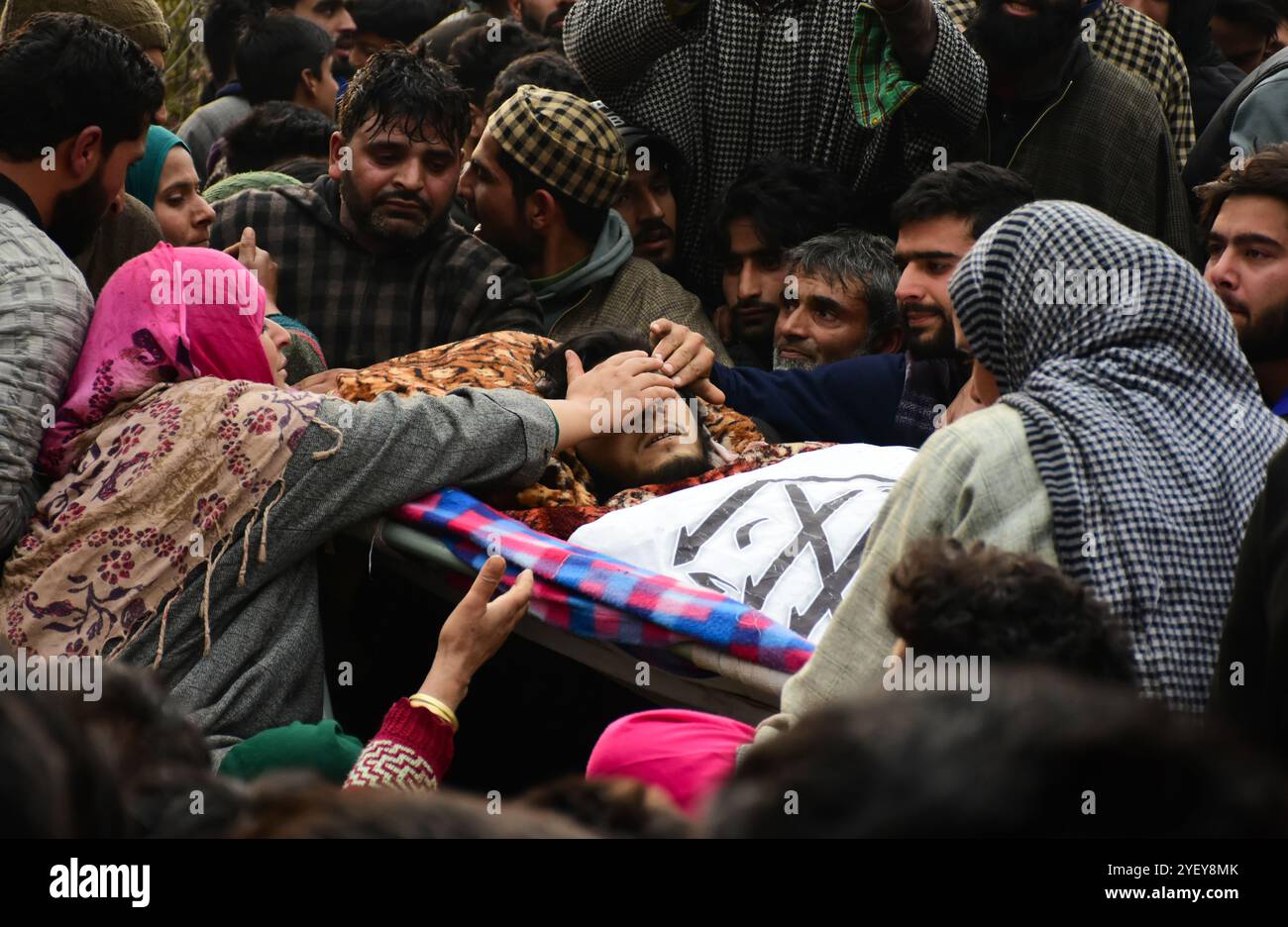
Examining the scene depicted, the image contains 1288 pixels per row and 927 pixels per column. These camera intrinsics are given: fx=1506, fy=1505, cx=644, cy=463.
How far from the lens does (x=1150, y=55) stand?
480 centimetres

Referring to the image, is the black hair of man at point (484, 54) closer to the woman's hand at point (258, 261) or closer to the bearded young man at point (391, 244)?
the bearded young man at point (391, 244)

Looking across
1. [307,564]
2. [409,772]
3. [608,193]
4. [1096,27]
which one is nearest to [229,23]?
[608,193]

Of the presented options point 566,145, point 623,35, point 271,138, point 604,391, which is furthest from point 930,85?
point 271,138

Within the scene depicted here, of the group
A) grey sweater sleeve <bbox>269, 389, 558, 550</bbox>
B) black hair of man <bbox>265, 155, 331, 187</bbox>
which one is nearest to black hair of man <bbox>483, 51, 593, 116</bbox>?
black hair of man <bbox>265, 155, 331, 187</bbox>

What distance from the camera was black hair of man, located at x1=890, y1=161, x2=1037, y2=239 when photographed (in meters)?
3.87

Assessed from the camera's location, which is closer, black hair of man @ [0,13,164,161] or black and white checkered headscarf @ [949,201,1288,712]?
black and white checkered headscarf @ [949,201,1288,712]

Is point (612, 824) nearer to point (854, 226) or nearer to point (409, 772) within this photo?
point (409, 772)

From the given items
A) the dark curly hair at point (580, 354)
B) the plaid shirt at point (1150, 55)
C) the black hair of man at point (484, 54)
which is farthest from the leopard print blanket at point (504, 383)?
the black hair of man at point (484, 54)

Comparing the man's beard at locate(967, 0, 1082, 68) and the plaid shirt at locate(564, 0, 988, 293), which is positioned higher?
the man's beard at locate(967, 0, 1082, 68)

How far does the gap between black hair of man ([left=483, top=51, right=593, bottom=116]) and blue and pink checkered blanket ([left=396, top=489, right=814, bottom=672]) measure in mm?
2551

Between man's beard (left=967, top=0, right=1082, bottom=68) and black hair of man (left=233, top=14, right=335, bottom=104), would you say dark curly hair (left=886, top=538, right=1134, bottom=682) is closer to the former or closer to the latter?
man's beard (left=967, top=0, right=1082, bottom=68)

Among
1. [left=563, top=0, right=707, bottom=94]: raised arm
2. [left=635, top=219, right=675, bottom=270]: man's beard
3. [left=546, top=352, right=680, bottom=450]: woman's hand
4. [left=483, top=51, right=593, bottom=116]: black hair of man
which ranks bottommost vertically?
[left=635, top=219, right=675, bottom=270]: man's beard

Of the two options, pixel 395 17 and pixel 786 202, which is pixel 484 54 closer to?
pixel 395 17

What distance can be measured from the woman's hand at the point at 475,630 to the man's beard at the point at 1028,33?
8.26ft
